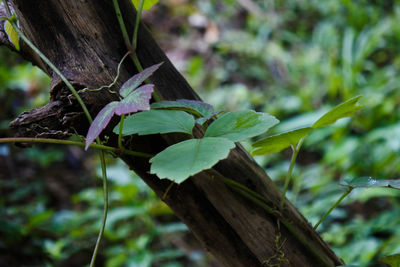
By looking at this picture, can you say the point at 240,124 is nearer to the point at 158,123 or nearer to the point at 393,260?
the point at 158,123

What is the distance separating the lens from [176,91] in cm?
56

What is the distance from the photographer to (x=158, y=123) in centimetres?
45

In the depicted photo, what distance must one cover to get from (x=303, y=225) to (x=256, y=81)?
311cm

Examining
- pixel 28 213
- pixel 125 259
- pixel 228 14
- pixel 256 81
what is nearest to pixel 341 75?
pixel 256 81

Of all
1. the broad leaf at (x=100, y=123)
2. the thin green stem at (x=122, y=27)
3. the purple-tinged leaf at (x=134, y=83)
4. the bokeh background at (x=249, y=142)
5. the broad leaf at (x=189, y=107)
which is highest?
the thin green stem at (x=122, y=27)

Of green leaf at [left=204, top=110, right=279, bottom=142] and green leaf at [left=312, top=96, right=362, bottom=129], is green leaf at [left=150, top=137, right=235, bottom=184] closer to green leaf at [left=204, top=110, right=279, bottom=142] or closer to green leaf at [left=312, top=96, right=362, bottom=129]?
green leaf at [left=204, top=110, right=279, bottom=142]

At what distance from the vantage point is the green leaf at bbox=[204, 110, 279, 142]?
44 centimetres

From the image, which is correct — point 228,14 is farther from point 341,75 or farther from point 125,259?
point 125,259

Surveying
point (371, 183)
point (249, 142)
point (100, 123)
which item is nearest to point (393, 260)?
point (371, 183)

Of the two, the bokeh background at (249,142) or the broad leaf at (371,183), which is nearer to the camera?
the broad leaf at (371,183)

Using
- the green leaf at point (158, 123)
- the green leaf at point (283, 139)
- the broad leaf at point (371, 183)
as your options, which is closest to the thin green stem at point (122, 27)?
the green leaf at point (158, 123)

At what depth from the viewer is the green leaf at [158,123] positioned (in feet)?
1.45

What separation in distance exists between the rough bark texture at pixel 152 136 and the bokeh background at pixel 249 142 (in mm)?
139

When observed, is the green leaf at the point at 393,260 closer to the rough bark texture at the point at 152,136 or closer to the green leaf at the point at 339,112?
the rough bark texture at the point at 152,136
